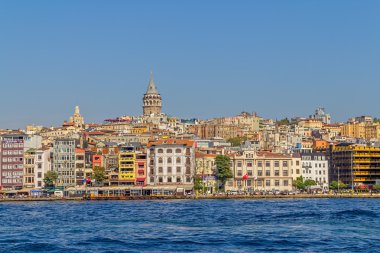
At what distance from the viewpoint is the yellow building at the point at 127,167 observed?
94.2 m

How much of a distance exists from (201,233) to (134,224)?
22.3ft

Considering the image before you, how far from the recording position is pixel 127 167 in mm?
94500

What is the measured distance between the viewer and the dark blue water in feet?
120

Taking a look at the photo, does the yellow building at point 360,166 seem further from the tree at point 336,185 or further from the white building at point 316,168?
the tree at point 336,185

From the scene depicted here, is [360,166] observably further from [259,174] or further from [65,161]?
[65,161]

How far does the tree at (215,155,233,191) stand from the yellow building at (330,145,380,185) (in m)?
14.3

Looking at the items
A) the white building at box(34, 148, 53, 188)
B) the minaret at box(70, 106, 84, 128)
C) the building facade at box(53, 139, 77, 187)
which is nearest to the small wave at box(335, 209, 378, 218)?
the building facade at box(53, 139, 77, 187)

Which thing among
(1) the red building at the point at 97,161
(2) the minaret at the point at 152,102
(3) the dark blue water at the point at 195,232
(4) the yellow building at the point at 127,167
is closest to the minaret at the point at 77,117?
(2) the minaret at the point at 152,102

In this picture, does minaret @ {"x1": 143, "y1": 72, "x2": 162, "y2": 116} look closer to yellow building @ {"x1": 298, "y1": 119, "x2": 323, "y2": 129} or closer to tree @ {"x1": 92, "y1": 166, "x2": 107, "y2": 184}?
yellow building @ {"x1": 298, "y1": 119, "x2": 323, "y2": 129}

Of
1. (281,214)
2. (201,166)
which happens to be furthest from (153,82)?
(281,214)

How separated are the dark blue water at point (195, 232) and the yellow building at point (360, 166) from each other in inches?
1807


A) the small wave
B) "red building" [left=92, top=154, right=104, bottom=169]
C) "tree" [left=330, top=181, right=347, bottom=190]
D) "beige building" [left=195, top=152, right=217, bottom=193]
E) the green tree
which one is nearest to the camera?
the small wave

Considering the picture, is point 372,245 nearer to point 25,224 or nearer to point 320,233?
point 320,233

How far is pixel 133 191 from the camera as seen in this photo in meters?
90.7
